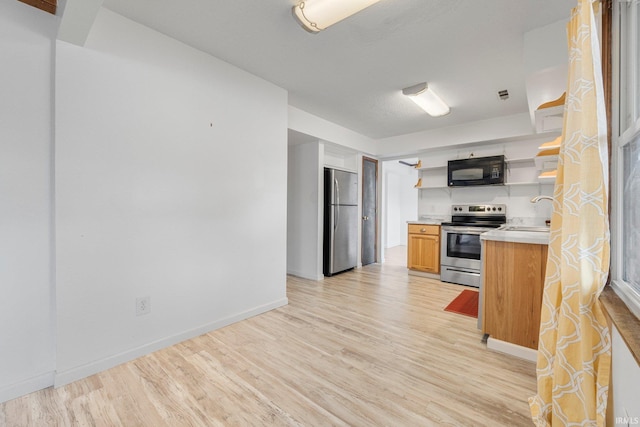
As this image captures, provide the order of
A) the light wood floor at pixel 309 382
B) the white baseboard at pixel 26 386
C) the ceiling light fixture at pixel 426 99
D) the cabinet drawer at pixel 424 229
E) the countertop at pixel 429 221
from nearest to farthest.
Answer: the light wood floor at pixel 309 382
the white baseboard at pixel 26 386
the ceiling light fixture at pixel 426 99
the cabinet drawer at pixel 424 229
the countertop at pixel 429 221

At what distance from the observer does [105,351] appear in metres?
1.91

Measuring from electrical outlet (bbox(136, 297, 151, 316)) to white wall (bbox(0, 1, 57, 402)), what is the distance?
0.47 metres

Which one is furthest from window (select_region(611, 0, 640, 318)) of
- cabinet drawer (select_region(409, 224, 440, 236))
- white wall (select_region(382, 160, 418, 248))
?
white wall (select_region(382, 160, 418, 248))

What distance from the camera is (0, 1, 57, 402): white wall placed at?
5.30ft

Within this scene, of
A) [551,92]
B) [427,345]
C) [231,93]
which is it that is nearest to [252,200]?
[231,93]

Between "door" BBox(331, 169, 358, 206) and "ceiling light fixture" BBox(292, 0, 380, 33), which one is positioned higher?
"ceiling light fixture" BBox(292, 0, 380, 33)

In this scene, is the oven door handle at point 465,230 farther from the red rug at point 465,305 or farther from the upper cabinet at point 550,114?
the upper cabinet at point 550,114

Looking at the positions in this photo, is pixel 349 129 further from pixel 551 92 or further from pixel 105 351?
pixel 105 351

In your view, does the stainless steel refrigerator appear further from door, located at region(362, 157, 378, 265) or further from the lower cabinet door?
the lower cabinet door

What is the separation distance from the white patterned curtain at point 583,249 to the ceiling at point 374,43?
3.09 feet

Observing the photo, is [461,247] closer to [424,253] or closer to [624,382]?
[424,253]

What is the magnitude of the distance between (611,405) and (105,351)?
2737mm

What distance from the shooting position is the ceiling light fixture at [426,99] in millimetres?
2943

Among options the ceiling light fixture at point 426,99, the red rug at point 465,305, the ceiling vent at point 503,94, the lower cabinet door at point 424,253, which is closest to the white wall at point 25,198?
the ceiling light fixture at point 426,99
